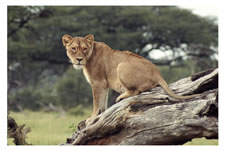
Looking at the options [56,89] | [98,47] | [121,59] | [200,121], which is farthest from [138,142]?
[56,89]

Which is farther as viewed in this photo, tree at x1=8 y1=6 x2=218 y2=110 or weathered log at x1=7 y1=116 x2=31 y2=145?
tree at x1=8 y1=6 x2=218 y2=110

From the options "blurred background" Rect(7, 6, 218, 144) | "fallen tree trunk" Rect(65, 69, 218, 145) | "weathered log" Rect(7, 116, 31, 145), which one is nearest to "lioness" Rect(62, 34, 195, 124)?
"fallen tree trunk" Rect(65, 69, 218, 145)

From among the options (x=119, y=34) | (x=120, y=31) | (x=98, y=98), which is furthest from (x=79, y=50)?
(x=120, y=31)

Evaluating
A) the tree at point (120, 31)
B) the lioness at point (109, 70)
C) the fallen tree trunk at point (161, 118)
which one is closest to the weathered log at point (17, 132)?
the fallen tree trunk at point (161, 118)

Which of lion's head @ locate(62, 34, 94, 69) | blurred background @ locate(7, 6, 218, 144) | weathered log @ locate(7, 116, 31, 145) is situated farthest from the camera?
blurred background @ locate(7, 6, 218, 144)

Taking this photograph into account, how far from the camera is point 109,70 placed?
15.1ft

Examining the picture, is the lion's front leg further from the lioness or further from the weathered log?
the weathered log

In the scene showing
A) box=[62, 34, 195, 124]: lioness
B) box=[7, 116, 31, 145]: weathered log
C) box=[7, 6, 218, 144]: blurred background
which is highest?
box=[7, 6, 218, 144]: blurred background

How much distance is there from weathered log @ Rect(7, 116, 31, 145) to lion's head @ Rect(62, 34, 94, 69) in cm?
118

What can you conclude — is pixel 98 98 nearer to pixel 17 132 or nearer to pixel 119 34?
pixel 17 132

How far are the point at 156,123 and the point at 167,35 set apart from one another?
312 inches

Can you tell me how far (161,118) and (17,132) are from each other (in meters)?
1.98

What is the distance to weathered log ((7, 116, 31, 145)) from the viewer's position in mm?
4921
